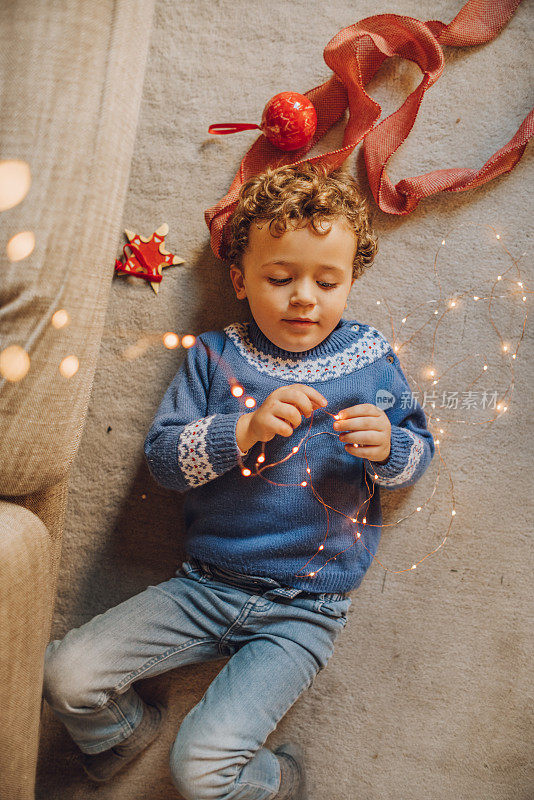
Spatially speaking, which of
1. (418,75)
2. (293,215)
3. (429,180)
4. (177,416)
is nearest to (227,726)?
(177,416)

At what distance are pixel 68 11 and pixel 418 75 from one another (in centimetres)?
64

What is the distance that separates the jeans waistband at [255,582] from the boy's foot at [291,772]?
309 millimetres

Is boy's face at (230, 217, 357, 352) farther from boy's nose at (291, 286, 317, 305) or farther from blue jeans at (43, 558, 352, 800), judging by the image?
blue jeans at (43, 558, 352, 800)

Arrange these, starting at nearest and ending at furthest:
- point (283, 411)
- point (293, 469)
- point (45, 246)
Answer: point (45, 246), point (283, 411), point (293, 469)

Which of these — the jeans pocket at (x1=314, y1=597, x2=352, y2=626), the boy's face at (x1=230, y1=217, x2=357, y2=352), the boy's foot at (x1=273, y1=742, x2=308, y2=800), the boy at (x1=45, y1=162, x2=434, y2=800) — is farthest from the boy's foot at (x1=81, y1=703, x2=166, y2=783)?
the boy's face at (x1=230, y1=217, x2=357, y2=352)

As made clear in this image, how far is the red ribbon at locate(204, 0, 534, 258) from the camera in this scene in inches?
36.2

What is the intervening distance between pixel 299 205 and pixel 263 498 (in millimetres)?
458

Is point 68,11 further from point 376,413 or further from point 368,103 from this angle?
point 376,413

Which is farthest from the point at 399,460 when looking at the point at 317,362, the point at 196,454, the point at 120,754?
the point at 120,754

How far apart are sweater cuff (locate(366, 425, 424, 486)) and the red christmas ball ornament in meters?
0.53

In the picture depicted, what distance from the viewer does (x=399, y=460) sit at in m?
0.82

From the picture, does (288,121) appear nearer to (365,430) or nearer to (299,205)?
(299,205)

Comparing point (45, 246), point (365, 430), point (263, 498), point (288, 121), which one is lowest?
point (263, 498)

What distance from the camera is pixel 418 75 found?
38.8 inches
